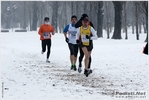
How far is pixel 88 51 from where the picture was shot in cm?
1026

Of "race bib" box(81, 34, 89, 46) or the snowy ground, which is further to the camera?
"race bib" box(81, 34, 89, 46)

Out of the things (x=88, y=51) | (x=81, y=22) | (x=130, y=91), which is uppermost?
(x=81, y=22)

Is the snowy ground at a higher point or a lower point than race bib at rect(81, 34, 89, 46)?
lower

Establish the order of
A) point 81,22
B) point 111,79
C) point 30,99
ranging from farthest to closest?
point 81,22 → point 111,79 → point 30,99

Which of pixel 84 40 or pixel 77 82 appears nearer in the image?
pixel 77 82

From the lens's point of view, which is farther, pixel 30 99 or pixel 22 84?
pixel 22 84

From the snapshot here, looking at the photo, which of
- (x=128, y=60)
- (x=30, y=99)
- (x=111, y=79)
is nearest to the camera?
(x=30, y=99)

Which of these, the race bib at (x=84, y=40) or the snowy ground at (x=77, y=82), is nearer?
the snowy ground at (x=77, y=82)

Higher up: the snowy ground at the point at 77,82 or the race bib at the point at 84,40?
the race bib at the point at 84,40

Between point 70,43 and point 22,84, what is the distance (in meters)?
3.80

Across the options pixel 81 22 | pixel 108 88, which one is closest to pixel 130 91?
pixel 108 88

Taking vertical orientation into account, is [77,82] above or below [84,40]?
below

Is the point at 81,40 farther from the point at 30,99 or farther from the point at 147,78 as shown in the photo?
the point at 30,99

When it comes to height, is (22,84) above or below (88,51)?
below
